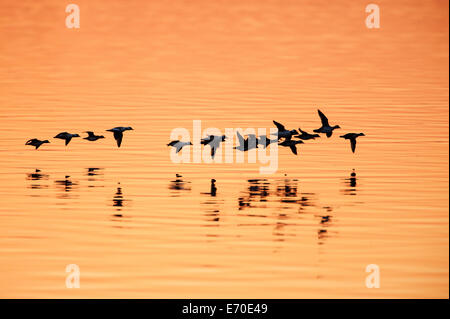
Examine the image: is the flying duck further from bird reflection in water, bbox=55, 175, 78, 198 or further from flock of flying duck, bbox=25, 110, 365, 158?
bird reflection in water, bbox=55, 175, 78, 198

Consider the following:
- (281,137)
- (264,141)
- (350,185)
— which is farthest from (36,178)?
(350,185)

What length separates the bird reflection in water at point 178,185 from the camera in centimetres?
4259

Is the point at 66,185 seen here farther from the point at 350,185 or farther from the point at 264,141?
the point at 350,185

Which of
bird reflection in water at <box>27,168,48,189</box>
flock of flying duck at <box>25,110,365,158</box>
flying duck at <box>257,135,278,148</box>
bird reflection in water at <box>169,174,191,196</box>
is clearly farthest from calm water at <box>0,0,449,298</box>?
flying duck at <box>257,135,278,148</box>

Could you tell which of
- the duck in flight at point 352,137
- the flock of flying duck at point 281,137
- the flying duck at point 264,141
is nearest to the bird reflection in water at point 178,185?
the flock of flying duck at point 281,137

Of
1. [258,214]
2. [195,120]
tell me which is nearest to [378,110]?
[195,120]

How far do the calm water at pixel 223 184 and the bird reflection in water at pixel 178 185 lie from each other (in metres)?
0.16

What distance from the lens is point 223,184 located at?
1736 inches

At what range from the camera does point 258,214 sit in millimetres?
37438

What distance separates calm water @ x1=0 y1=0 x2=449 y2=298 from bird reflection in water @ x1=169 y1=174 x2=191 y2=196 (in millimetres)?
160

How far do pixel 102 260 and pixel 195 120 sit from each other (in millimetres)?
34996

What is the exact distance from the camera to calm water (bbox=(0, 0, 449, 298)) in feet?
97.8

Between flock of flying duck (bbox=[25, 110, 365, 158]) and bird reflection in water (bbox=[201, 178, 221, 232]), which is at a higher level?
flock of flying duck (bbox=[25, 110, 365, 158])

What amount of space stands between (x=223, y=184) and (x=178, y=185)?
1891 mm
